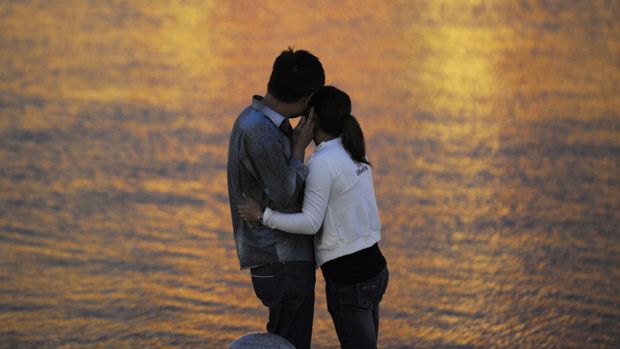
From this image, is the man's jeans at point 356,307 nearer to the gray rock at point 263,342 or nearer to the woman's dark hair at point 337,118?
the gray rock at point 263,342

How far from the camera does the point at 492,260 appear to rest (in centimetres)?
651

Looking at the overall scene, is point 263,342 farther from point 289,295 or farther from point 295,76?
point 295,76

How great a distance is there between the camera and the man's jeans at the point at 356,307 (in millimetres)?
3525

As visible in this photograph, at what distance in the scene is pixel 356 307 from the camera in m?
3.54

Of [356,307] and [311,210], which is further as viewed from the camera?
[356,307]

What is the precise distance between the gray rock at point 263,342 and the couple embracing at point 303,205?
0.09 ft

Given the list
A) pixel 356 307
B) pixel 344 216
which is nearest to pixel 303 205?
pixel 344 216

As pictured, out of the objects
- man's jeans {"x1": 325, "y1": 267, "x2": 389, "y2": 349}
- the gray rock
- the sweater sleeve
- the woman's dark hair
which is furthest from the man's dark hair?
the gray rock

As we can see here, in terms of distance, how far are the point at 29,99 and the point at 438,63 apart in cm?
427

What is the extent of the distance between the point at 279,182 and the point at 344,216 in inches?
10.5

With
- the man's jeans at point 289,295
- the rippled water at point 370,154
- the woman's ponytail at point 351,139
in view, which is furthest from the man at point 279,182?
the rippled water at point 370,154

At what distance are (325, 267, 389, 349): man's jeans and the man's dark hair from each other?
0.62 m

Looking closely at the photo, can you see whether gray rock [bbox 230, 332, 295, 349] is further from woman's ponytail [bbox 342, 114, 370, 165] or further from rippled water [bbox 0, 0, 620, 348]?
rippled water [bbox 0, 0, 620, 348]

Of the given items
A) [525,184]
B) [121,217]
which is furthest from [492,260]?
[121,217]
